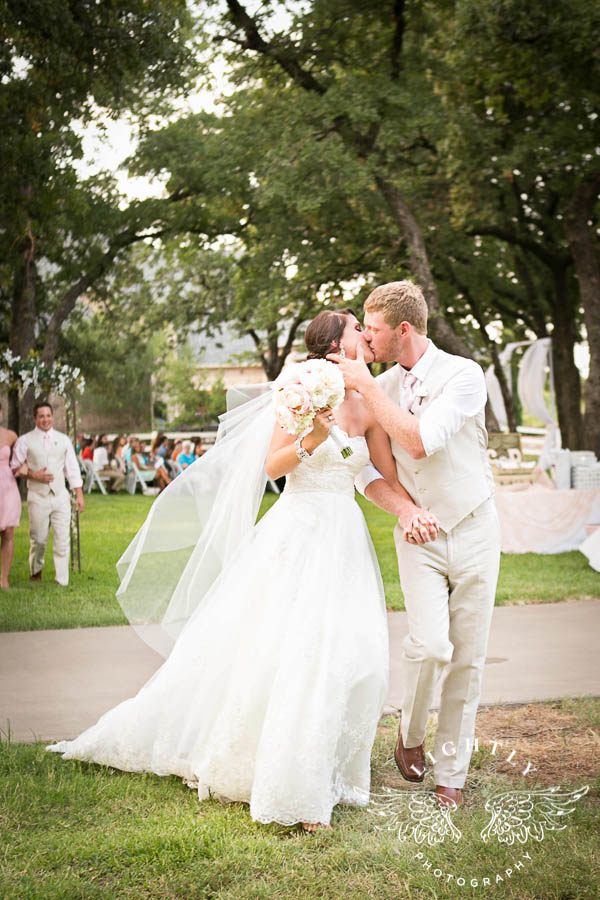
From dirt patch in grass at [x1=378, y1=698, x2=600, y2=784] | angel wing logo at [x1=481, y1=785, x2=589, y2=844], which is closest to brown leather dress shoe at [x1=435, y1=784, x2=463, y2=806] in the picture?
angel wing logo at [x1=481, y1=785, x2=589, y2=844]

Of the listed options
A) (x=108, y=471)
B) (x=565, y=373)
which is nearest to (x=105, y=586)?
(x=565, y=373)

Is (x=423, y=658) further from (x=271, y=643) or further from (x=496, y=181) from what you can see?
(x=496, y=181)

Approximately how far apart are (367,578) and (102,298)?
2593cm

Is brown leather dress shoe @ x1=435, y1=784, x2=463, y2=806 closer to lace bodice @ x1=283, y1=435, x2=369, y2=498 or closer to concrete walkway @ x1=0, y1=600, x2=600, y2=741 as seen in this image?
lace bodice @ x1=283, y1=435, x2=369, y2=498

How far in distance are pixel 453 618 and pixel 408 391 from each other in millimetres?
1054

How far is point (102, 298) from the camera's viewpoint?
1147 inches

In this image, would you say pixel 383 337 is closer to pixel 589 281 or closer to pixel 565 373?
pixel 589 281

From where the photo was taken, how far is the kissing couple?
414cm

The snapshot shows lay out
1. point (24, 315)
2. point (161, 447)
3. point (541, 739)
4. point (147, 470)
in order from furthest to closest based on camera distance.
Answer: point (147, 470)
point (161, 447)
point (24, 315)
point (541, 739)

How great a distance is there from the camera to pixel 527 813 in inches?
166

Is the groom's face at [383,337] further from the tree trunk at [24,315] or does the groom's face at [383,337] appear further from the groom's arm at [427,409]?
the tree trunk at [24,315]

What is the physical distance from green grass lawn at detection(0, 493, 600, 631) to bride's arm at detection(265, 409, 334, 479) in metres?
4.96

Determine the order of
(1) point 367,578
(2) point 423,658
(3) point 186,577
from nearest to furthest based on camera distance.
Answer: (2) point 423,658, (1) point 367,578, (3) point 186,577

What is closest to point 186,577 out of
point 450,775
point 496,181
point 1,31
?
point 450,775
